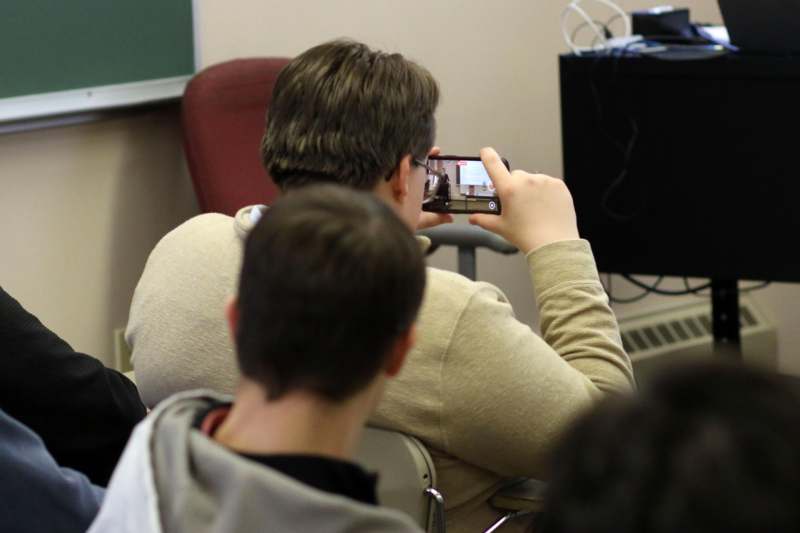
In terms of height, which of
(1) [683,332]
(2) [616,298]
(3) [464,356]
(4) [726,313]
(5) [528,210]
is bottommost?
(1) [683,332]

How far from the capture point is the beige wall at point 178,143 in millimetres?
2760

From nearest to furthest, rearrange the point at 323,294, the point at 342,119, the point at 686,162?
the point at 323,294
the point at 342,119
the point at 686,162

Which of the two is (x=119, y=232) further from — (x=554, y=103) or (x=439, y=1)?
(x=554, y=103)

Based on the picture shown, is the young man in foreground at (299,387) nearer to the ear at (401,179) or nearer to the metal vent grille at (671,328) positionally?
the ear at (401,179)

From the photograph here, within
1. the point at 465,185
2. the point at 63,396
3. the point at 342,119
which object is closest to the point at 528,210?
the point at 465,185

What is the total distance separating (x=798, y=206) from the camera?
9.18 ft

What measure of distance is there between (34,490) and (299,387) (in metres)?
0.49

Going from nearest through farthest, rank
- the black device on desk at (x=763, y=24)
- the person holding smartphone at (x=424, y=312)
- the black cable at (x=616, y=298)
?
the person holding smartphone at (x=424, y=312) → the black device on desk at (x=763, y=24) → the black cable at (x=616, y=298)

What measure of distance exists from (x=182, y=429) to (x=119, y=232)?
204 cm

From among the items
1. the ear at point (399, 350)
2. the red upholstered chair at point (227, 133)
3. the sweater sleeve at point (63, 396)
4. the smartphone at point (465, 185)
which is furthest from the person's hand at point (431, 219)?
the red upholstered chair at point (227, 133)

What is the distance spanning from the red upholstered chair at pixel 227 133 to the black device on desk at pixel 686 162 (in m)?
0.69

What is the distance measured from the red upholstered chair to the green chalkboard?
13cm

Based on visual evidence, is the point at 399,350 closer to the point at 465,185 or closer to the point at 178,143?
the point at 465,185

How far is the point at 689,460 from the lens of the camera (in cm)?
61
